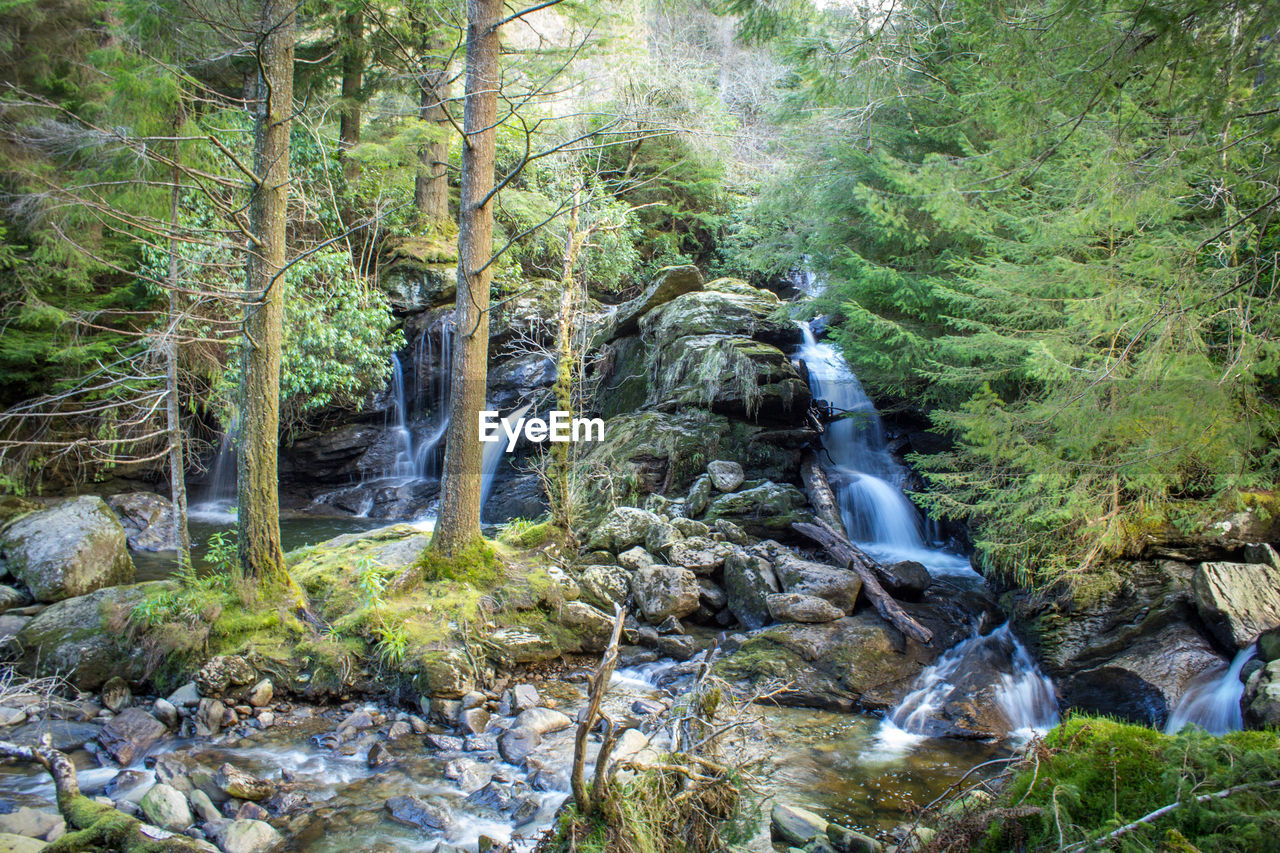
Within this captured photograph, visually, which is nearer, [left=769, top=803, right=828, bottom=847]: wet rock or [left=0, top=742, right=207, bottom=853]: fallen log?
[left=0, top=742, right=207, bottom=853]: fallen log

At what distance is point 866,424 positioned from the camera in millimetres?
11727

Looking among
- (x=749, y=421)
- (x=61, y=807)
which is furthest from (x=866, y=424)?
(x=61, y=807)

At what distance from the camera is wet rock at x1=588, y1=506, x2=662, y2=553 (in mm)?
8891

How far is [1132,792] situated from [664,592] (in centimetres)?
538

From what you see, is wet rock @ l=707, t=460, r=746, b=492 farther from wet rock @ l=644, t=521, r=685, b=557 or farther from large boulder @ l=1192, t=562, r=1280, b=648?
large boulder @ l=1192, t=562, r=1280, b=648

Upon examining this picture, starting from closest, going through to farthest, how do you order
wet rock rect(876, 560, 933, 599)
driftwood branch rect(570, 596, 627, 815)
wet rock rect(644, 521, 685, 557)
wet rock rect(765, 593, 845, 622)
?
driftwood branch rect(570, 596, 627, 815) < wet rock rect(765, 593, 845, 622) < wet rock rect(876, 560, 933, 599) < wet rock rect(644, 521, 685, 557)

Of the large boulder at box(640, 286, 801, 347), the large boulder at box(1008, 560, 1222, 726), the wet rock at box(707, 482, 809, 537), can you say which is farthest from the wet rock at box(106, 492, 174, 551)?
the large boulder at box(1008, 560, 1222, 726)

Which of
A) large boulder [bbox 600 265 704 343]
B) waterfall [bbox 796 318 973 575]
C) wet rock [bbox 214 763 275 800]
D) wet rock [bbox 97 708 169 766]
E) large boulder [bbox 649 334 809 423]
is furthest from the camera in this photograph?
large boulder [bbox 600 265 704 343]

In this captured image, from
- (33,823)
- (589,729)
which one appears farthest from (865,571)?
(33,823)

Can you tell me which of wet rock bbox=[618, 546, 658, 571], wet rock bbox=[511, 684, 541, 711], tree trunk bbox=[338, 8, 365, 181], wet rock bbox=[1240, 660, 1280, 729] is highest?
tree trunk bbox=[338, 8, 365, 181]

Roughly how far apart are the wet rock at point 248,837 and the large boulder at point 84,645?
243 cm

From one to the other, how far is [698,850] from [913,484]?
850 cm

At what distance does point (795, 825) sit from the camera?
417 cm

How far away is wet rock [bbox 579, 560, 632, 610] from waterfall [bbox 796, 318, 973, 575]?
3812mm
